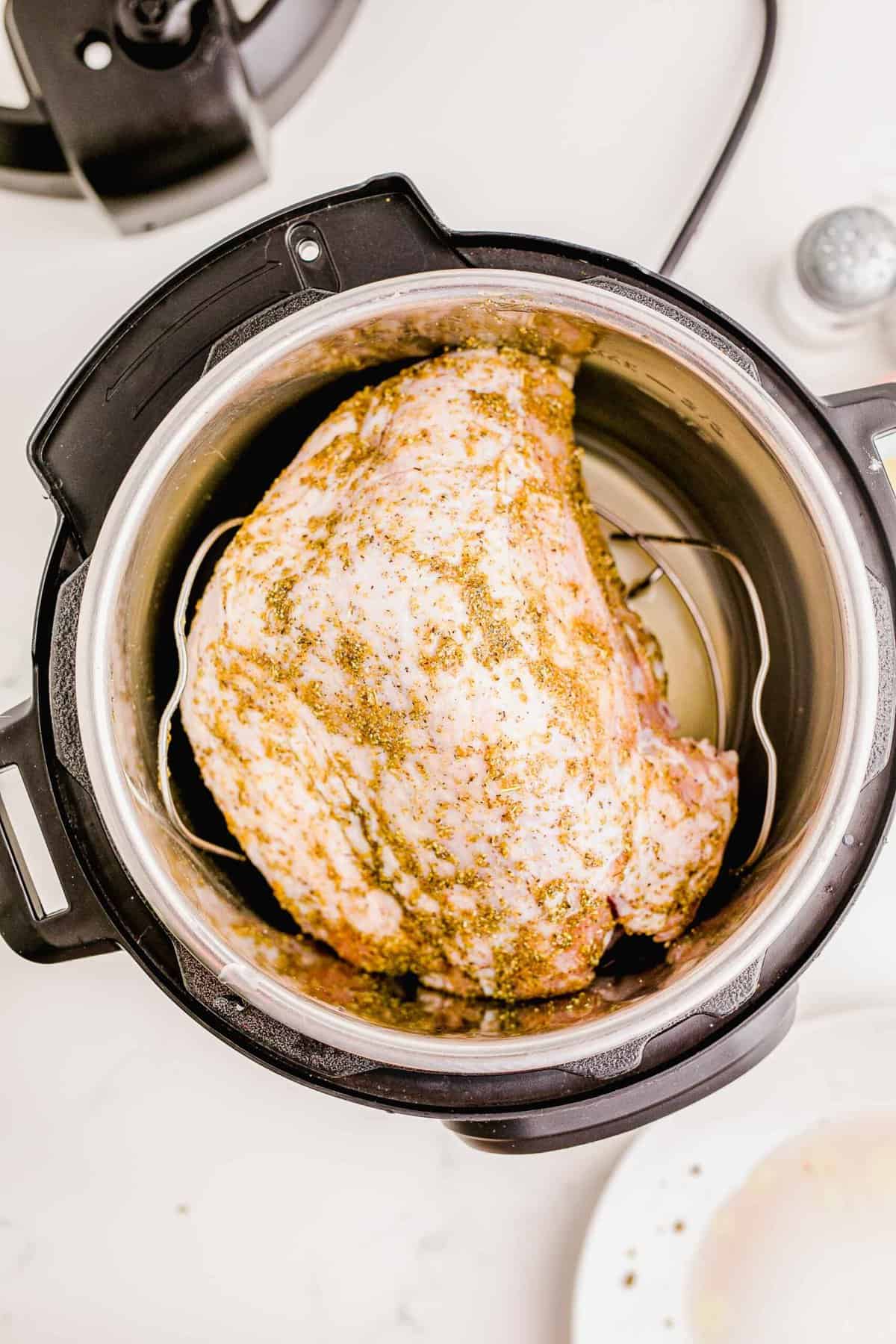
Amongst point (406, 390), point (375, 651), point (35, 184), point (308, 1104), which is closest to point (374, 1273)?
point (308, 1104)

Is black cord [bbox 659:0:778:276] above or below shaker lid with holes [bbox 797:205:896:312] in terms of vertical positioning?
above

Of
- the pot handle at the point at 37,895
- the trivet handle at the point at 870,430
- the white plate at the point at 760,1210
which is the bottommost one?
the white plate at the point at 760,1210

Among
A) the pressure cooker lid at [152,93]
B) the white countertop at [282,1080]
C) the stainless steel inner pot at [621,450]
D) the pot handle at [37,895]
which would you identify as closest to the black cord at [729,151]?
the white countertop at [282,1080]

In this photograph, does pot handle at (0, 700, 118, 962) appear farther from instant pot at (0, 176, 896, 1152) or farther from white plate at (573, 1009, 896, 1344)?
white plate at (573, 1009, 896, 1344)

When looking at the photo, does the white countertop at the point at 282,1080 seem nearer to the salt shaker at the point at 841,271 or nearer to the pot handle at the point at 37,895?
the salt shaker at the point at 841,271

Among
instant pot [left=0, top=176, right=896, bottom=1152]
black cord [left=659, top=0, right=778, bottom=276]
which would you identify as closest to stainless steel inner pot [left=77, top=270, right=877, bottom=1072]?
instant pot [left=0, top=176, right=896, bottom=1152]

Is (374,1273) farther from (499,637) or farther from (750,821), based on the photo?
(499,637)
